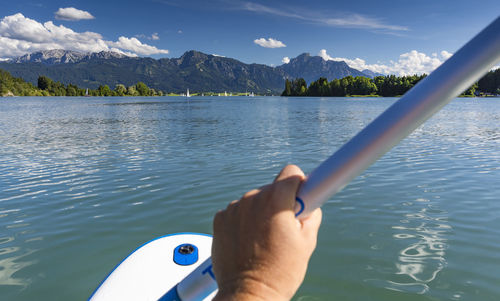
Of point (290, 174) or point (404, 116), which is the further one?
point (290, 174)

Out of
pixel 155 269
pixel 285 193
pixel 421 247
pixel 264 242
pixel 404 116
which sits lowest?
pixel 421 247

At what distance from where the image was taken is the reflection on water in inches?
209

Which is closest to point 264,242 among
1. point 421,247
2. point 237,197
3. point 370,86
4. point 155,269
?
point 155,269

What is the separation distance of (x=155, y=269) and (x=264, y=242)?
3188mm

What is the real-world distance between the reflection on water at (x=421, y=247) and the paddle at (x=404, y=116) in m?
5.14

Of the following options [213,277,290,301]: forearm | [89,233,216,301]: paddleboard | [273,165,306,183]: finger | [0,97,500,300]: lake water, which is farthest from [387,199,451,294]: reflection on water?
[273,165,306,183]: finger

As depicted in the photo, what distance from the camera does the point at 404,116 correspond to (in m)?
0.82

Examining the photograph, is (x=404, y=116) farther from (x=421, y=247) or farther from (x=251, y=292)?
(x=421, y=247)

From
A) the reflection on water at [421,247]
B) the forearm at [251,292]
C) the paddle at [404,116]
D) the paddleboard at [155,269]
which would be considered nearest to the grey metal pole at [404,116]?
the paddle at [404,116]

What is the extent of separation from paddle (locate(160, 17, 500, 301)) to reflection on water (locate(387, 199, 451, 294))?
514 centimetres

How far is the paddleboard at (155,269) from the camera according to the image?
3.46 metres

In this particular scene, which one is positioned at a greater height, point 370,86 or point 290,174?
point 370,86

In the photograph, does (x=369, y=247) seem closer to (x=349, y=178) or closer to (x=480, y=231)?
(x=480, y=231)

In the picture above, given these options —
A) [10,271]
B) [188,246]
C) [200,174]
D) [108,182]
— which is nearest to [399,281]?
[188,246]
